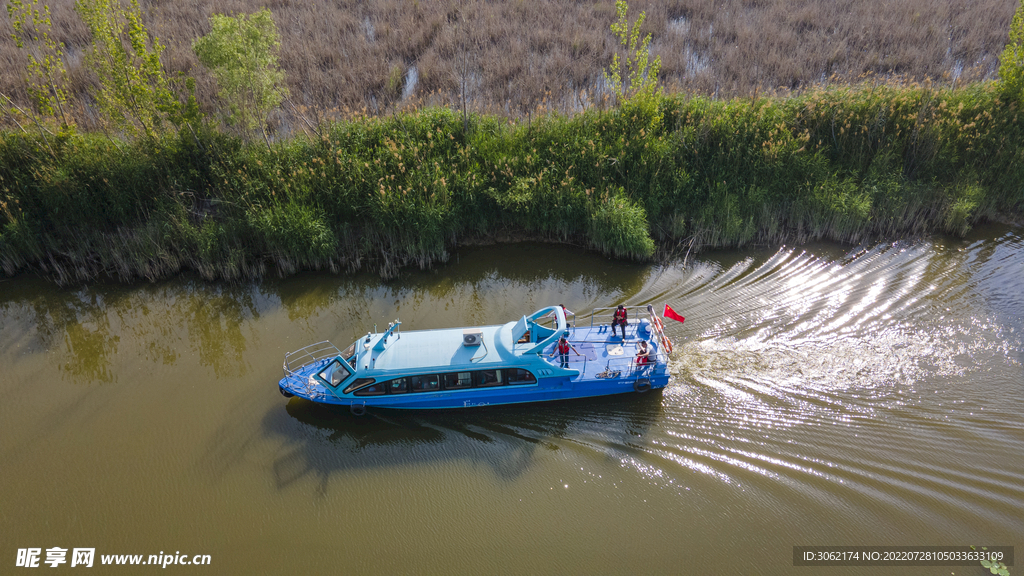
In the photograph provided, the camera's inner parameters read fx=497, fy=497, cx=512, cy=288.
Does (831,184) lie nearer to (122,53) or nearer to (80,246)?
(122,53)

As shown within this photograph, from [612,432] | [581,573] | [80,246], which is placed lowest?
[581,573]

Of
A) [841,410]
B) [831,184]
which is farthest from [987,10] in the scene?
[841,410]

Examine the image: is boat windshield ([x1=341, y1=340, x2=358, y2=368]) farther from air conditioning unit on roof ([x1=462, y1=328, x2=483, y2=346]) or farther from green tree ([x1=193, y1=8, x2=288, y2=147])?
green tree ([x1=193, y1=8, x2=288, y2=147])

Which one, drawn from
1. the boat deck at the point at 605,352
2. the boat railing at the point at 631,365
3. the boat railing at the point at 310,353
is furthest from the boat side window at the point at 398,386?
the boat railing at the point at 631,365

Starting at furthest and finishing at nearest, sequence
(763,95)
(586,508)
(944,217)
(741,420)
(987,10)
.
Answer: (987,10)
(763,95)
(944,217)
(741,420)
(586,508)

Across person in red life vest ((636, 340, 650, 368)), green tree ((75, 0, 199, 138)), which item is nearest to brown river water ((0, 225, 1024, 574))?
person in red life vest ((636, 340, 650, 368))

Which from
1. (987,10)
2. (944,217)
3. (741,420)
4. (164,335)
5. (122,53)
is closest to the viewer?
(741,420)

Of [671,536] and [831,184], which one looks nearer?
[671,536]
